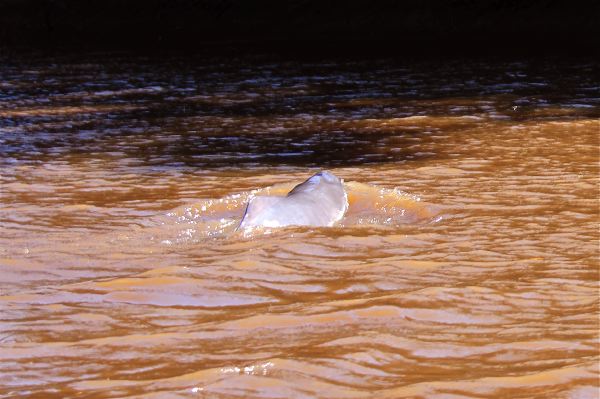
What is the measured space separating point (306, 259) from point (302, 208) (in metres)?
1.05

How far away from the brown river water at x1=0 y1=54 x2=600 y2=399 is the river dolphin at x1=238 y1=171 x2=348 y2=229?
5.0 inches

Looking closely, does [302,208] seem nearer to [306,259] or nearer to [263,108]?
[306,259]

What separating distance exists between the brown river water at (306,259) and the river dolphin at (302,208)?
0.13 metres

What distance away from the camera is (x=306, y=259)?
5.49 m

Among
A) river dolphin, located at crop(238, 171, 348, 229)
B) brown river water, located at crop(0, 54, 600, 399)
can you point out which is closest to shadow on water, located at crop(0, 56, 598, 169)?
brown river water, located at crop(0, 54, 600, 399)

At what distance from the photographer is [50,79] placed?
17.9 metres

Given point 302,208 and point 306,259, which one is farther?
point 302,208

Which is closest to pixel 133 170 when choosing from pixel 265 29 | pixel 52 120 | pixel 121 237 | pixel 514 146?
pixel 121 237

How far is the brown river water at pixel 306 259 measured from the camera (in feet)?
12.5

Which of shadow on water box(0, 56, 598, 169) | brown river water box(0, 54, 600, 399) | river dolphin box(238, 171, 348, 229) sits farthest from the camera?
shadow on water box(0, 56, 598, 169)

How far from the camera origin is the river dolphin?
6262mm

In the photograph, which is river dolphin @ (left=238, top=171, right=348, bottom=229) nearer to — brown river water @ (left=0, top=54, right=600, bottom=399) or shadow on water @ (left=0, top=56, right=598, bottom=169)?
brown river water @ (left=0, top=54, right=600, bottom=399)

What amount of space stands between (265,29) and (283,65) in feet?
28.5

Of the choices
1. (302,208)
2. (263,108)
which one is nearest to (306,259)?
(302,208)
